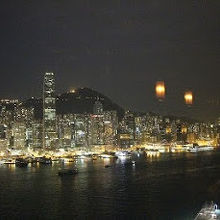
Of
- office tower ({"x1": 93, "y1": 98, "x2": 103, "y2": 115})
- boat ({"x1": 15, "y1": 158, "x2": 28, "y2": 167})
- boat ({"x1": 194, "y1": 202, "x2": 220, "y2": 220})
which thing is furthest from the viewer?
office tower ({"x1": 93, "y1": 98, "x2": 103, "y2": 115})

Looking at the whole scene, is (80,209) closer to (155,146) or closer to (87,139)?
(87,139)

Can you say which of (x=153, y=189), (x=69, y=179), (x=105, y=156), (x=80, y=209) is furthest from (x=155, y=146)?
(x=80, y=209)

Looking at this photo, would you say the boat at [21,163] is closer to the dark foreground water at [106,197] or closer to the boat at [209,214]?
the dark foreground water at [106,197]

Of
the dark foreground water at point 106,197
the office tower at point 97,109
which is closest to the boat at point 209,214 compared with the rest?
the dark foreground water at point 106,197

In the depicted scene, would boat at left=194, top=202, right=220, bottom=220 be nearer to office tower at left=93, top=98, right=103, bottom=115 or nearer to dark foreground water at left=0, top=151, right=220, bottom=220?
dark foreground water at left=0, top=151, right=220, bottom=220

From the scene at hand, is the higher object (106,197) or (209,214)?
(209,214)

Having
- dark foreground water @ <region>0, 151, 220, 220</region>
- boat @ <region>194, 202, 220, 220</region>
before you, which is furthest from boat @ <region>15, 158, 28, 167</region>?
boat @ <region>194, 202, 220, 220</region>

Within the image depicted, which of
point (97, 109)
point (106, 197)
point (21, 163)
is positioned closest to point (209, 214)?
point (106, 197)

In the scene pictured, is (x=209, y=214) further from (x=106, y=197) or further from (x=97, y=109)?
(x=97, y=109)

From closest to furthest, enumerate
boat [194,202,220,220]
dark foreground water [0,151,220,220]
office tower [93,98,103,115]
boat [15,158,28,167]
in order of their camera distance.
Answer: boat [194,202,220,220]
dark foreground water [0,151,220,220]
boat [15,158,28,167]
office tower [93,98,103,115]

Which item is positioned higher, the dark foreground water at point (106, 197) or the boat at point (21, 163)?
the boat at point (21, 163)

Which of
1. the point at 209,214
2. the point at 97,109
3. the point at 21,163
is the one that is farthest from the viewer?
the point at 97,109
